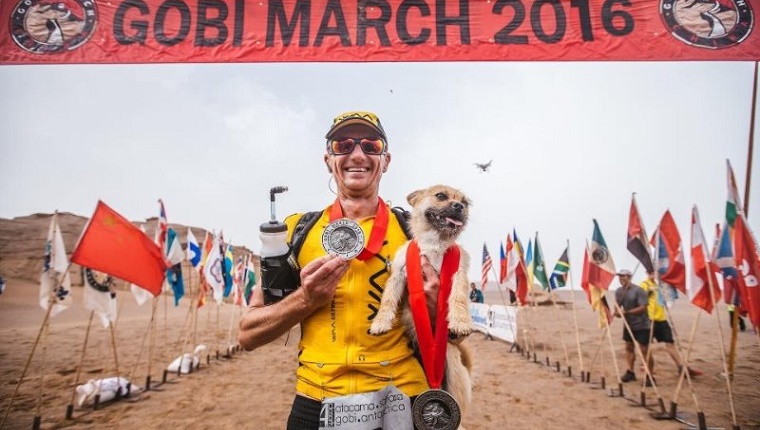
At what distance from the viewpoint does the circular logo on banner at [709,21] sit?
4.79 meters

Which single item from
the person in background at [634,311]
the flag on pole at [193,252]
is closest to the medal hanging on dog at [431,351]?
the person in background at [634,311]

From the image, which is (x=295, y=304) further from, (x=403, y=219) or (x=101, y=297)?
(x=101, y=297)

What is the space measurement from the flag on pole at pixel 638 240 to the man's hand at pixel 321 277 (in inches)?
336

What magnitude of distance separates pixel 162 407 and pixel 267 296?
28.5ft

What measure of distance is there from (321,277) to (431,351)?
0.80 meters

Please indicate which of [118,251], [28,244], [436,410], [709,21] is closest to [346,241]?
[436,410]

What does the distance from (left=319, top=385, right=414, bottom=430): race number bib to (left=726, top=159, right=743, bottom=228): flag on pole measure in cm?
788

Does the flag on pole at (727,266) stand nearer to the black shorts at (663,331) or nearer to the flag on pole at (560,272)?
the black shorts at (663,331)

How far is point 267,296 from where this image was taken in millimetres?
2154

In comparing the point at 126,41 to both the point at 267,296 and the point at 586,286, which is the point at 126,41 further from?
the point at 586,286

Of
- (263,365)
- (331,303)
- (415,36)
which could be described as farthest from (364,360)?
(263,365)

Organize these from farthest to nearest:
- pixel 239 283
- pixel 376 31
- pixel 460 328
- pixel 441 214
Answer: pixel 239 283 < pixel 376 31 < pixel 441 214 < pixel 460 328

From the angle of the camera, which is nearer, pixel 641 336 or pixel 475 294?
pixel 641 336

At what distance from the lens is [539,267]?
13.6 metres
